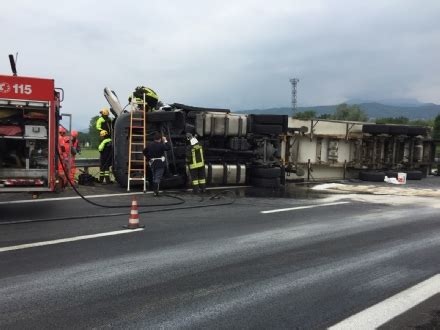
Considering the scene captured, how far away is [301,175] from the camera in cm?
1722

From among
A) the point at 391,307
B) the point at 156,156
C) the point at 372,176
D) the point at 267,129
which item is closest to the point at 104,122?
the point at 156,156

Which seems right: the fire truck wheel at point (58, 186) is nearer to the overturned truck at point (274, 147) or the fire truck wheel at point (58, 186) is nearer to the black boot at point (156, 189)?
the black boot at point (156, 189)

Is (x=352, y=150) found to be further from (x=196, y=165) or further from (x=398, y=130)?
(x=196, y=165)

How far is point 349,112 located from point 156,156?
398ft

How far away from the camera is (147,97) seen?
1392 centimetres

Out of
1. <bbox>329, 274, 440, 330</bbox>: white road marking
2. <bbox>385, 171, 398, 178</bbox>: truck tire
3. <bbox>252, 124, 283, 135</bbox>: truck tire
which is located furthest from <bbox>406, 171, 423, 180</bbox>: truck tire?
<bbox>329, 274, 440, 330</bbox>: white road marking

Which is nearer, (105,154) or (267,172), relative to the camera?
(105,154)

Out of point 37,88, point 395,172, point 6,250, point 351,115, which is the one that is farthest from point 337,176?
point 351,115

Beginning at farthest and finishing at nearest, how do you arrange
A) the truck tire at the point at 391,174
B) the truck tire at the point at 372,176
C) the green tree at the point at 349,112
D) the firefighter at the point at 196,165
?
the green tree at the point at 349,112, the truck tire at the point at 391,174, the truck tire at the point at 372,176, the firefighter at the point at 196,165

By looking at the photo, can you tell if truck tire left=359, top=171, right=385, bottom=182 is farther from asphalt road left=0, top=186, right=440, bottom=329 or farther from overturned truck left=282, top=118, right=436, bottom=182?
asphalt road left=0, top=186, right=440, bottom=329

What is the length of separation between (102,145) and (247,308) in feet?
34.1

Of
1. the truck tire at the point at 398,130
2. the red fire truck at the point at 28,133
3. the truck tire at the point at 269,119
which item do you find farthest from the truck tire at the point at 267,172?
the red fire truck at the point at 28,133

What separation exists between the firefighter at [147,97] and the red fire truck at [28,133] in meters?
4.83

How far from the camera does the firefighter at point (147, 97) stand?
13.8m
